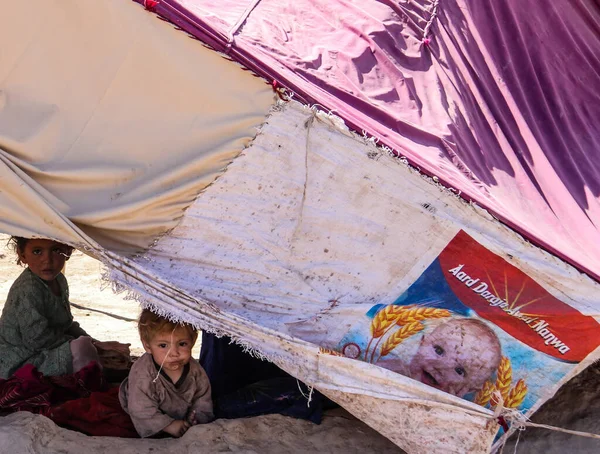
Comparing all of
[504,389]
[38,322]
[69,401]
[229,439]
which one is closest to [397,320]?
[504,389]

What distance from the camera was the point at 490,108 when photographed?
10.7 feet

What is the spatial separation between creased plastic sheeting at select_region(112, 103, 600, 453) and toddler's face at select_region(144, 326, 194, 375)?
39cm

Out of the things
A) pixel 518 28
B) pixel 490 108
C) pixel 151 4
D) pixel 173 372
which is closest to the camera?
pixel 151 4

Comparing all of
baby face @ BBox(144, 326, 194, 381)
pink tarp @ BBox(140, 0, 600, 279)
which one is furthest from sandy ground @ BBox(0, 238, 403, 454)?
pink tarp @ BBox(140, 0, 600, 279)

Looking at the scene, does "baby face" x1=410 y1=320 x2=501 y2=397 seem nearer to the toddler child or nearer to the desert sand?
the desert sand

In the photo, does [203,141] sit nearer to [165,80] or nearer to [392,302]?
[165,80]

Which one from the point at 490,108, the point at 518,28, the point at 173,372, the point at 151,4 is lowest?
the point at 173,372

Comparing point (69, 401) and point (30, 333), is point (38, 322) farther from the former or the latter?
point (69, 401)

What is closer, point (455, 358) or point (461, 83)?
point (455, 358)

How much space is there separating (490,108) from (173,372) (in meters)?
1.56

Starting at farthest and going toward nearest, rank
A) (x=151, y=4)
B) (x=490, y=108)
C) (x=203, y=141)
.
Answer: (x=490, y=108) < (x=203, y=141) < (x=151, y=4)

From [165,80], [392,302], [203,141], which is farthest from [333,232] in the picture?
[165,80]

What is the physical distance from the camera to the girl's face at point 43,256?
331 cm

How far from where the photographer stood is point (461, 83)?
10.6ft
